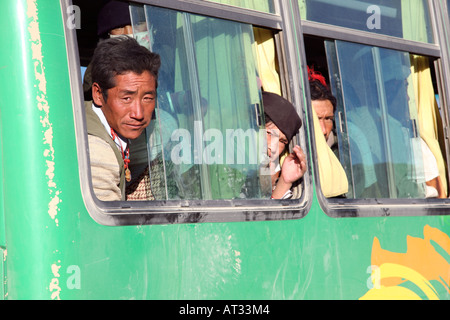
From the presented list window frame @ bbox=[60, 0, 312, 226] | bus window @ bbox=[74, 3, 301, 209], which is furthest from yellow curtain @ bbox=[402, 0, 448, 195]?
bus window @ bbox=[74, 3, 301, 209]

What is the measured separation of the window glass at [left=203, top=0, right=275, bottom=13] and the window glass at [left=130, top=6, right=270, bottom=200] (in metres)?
0.09

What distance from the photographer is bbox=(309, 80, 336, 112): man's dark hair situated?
3465 mm

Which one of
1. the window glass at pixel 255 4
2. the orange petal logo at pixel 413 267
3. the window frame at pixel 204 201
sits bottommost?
the orange petal logo at pixel 413 267

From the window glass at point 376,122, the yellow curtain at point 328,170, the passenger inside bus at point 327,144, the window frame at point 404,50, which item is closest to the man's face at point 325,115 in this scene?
the passenger inside bus at point 327,144

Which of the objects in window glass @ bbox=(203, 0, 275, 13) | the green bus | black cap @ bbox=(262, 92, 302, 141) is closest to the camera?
the green bus

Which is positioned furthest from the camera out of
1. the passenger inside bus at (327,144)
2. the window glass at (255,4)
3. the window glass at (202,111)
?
the passenger inside bus at (327,144)

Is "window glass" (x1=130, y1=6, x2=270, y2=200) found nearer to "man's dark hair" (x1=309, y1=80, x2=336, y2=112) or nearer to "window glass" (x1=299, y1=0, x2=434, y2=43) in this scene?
"window glass" (x1=299, y1=0, x2=434, y2=43)

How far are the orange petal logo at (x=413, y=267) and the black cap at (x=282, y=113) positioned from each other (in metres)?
0.73

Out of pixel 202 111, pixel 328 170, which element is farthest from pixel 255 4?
pixel 328 170

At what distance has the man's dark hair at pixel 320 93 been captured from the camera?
3.46 meters

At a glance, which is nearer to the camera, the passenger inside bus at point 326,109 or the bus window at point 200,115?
the bus window at point 200,115

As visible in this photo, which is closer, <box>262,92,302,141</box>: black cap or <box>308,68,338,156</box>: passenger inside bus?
<box>262,92,302,141</box>: black cap

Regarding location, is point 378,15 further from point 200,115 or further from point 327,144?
point 200,115

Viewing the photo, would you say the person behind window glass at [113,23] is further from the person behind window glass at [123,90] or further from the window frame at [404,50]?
the window frame at [404,50]
